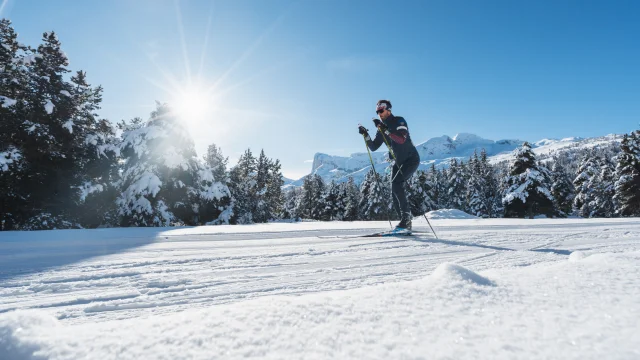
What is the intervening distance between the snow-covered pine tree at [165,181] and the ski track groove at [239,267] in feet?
49.7

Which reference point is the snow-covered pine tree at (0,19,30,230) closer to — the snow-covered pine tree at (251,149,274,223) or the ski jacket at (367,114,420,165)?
the ski jacket at (367,114,420,165)

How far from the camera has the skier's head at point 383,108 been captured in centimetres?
528

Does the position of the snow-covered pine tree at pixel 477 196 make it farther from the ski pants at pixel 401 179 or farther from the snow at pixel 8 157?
the snow at pixel 8 157

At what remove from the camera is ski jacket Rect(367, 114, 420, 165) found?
495 cm

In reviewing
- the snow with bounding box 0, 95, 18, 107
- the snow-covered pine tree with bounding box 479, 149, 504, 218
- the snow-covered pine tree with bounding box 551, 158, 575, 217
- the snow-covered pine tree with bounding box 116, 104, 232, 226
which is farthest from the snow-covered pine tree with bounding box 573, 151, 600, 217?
the snow with bounding box 0, 95, 18, 107

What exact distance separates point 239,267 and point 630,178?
40.8 meters

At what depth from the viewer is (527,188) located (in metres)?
30.6

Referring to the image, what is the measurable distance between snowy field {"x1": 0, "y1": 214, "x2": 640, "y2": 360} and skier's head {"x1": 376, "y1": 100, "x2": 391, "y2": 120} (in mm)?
2886

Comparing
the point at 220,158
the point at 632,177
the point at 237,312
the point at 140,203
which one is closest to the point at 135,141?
the point at 140,203

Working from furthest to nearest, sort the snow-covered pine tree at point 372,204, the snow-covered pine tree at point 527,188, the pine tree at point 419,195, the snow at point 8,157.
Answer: the snow-covered pine tree at point 372,204 < the pine tree at point 419,195 < the snow-covered pine tree at point 527,188 < the snow at point 8,157

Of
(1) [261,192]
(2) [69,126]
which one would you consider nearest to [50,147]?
(2) [69,126]

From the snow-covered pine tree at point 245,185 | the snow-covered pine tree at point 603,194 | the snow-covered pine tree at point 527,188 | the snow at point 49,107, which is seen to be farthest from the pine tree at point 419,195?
the snow at point 49,107

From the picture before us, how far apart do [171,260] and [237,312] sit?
1768 millimetres

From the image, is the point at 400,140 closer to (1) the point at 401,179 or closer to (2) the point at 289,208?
(1) the point at 401,179
